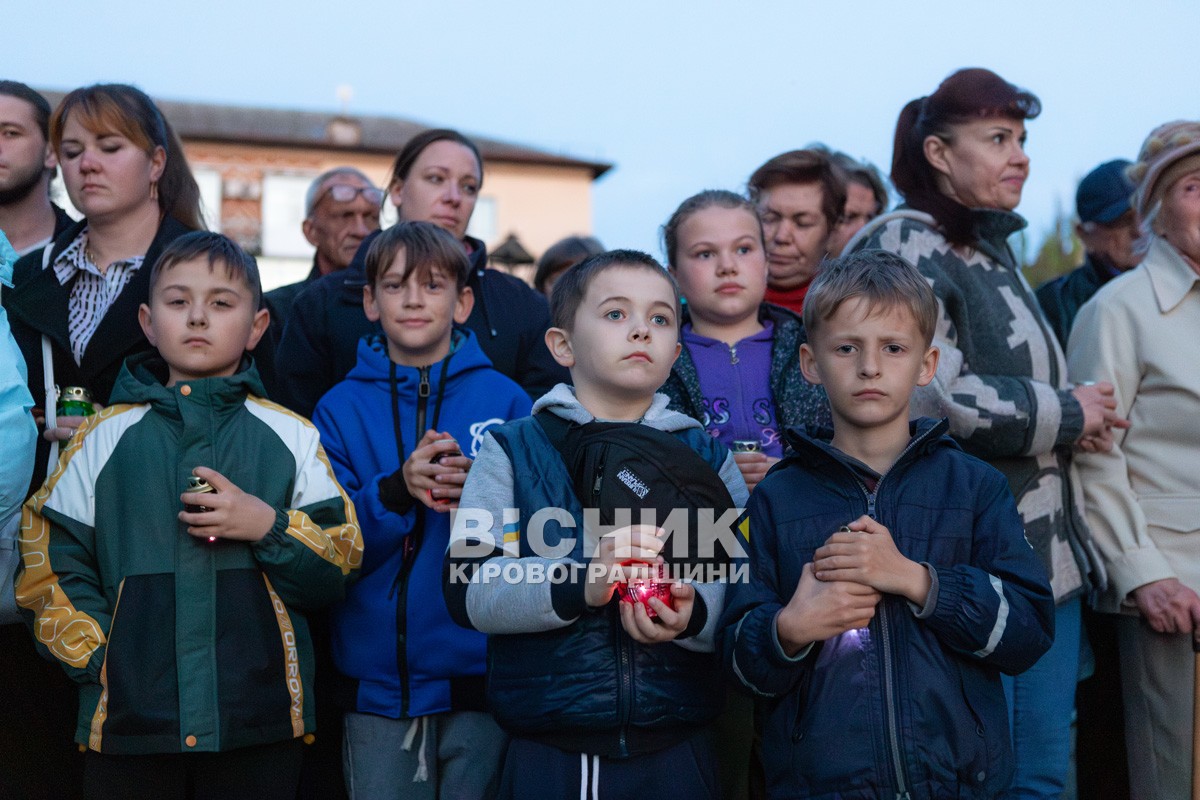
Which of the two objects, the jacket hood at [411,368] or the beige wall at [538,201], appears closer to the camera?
the jacket hood at [411,368]

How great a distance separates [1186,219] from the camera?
12.7 ft

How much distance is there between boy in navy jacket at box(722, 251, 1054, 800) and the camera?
2.49m

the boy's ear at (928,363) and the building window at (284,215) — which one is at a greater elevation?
the building window at (284,215)

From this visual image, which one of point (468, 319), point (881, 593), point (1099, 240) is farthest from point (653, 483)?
point (1099, 240)

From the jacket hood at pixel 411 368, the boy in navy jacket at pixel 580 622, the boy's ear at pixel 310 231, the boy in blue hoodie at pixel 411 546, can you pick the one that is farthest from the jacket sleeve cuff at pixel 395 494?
the boy's ear at pixel 310 231

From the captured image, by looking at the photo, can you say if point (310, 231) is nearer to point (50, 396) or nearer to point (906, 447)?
point (50, 396)

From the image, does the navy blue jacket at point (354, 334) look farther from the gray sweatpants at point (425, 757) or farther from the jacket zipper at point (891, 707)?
the jacket zipper at point (891, 707)

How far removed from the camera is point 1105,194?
18.3 ft

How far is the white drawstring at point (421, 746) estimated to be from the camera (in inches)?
130

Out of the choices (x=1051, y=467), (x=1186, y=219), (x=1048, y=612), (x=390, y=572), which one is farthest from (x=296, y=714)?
(x=1186, y=219)

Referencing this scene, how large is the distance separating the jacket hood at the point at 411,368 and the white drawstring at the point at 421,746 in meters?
1.00

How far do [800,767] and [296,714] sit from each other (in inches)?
53.8

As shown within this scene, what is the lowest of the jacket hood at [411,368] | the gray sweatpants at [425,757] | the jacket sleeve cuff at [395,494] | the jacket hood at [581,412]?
the gray sweatpants at [425,757]

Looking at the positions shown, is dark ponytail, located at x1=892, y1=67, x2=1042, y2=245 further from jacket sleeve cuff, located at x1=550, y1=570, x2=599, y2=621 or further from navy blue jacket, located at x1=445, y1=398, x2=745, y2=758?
jacket sleeve cuff, located at x1=550, y1=570, x2=599, y2=621
